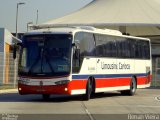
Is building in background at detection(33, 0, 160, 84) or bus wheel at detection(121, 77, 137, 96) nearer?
bus wheel at detection(121, 77, 137, 96)

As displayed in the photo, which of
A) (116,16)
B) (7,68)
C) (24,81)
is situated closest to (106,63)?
(24,81)

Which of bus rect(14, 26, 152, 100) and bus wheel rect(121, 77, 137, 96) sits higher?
bus rect(14, 26, 152, 100)

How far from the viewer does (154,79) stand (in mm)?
47375

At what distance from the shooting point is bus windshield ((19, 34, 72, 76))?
23.0m

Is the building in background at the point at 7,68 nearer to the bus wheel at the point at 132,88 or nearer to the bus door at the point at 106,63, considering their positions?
the bus wheel at the point at 132,88

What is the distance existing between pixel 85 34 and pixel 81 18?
1222 inches

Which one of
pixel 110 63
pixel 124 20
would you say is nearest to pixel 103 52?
pixel 110 63

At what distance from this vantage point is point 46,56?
23312mm

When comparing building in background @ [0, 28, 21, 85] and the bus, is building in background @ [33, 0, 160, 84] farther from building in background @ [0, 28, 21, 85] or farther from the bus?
the bus

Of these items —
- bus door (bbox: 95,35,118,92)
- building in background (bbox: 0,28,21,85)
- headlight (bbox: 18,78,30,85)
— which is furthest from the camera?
building in background (bbox: 0,28,21,85)

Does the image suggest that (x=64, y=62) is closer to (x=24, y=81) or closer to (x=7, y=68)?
(x=24, y=81)

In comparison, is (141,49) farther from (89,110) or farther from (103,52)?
(89,110)

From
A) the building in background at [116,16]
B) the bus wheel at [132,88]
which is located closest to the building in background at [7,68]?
the bus wheel at [132,88]

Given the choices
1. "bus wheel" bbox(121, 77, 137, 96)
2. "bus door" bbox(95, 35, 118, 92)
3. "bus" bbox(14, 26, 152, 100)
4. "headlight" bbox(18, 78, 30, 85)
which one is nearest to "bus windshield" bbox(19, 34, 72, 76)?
"bus" bbox(14, 26, 152, 100)
